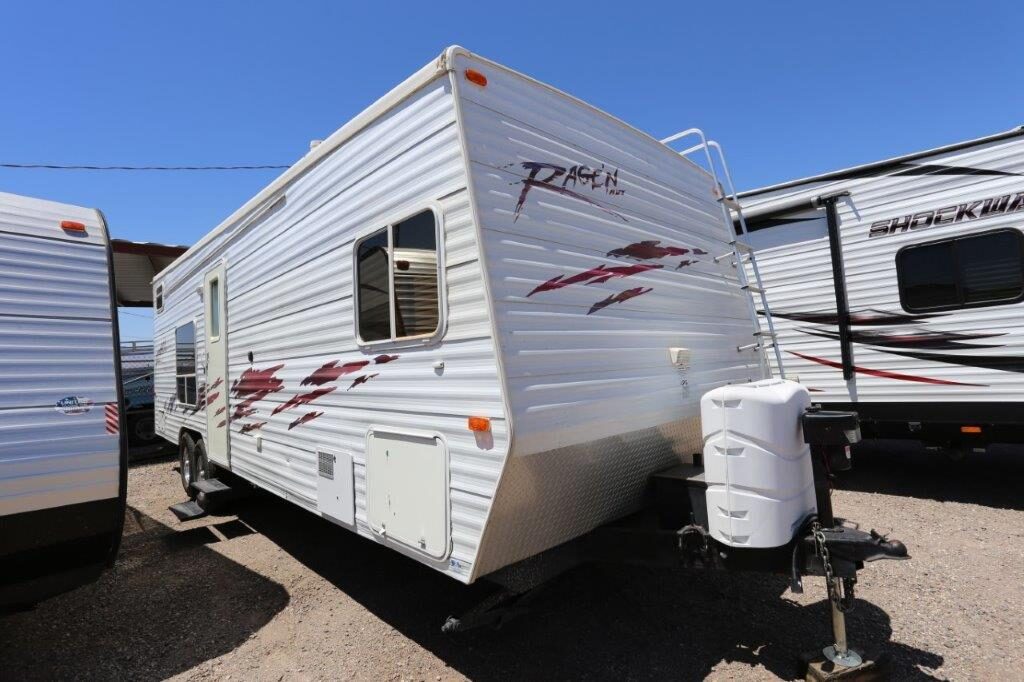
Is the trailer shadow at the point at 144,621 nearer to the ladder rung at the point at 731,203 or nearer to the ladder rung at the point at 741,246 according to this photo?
the ladder rung at the point at 741,246

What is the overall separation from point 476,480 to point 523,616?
1.59 meters

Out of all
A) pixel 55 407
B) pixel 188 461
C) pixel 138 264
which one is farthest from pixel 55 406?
pixel 138 264

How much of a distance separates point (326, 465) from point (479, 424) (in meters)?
1.63

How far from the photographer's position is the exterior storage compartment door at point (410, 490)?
277 centimetres

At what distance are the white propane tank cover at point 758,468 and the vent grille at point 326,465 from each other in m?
2.30

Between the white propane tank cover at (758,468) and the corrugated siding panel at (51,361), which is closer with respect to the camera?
the white propane tank cover at (758,468)

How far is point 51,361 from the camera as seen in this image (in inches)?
137

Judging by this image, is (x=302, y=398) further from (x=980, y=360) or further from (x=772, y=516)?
(x=980, y=360)

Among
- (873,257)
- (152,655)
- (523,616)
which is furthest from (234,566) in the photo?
(873,257)

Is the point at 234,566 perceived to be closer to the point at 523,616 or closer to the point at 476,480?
the point at 523,616

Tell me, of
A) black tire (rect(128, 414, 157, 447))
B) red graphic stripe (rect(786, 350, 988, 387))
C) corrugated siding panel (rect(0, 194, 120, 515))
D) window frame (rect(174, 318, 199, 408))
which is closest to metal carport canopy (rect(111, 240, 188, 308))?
black tire (rect(128, 414, 157, 447))

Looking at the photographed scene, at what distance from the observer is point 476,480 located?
2.58 m

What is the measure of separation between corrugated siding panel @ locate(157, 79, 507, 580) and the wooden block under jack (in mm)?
1676

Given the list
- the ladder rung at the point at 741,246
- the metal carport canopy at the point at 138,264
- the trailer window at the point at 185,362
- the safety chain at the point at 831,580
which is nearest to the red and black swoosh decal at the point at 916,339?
the ladder rung at the point at 741,246
